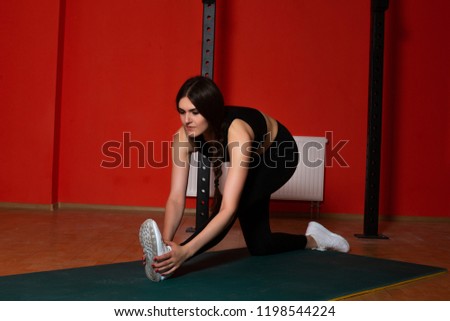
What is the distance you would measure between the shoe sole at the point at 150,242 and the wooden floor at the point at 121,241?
60 centimetres

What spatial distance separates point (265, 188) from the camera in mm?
2535

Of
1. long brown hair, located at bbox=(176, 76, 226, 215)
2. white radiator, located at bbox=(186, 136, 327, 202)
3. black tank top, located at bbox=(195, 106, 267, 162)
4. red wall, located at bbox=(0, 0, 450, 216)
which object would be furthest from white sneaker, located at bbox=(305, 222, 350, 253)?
red wall, located at bbox=(0, 0, 450, 216)

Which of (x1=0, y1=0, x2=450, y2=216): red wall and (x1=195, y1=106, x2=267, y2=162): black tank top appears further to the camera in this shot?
(x1=0, y1=0, x2=450, y2=216): red wall

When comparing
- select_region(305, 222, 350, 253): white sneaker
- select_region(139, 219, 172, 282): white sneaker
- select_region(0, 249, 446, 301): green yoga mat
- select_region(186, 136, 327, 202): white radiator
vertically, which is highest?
select_region(186, 136, 327, 202): white radiator

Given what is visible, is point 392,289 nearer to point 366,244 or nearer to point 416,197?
point 366,244

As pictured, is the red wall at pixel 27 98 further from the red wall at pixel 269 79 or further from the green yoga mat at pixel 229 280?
the green yoga mat at pixel 229 280

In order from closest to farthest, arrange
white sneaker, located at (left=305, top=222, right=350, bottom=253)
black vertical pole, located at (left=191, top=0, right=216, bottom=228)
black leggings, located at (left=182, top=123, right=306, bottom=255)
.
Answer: black leggings, located at (left=182, top=123, right=306, bottom=255) < white sneaker, located at (left=305, top=222, right=350, bottom=253) < black vertical pole, located at (left=191, top=0, right=216, bottom=228)

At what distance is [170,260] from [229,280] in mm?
280

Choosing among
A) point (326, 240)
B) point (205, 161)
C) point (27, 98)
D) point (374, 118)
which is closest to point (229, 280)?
point (326, 240)

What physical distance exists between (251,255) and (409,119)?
280cm

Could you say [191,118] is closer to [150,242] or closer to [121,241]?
[150,242]

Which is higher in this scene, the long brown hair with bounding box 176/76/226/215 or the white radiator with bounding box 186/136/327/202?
the long brown hair with bounding box 176/76/226/215

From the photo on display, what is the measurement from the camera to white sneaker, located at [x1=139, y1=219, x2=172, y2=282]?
6.57 feet

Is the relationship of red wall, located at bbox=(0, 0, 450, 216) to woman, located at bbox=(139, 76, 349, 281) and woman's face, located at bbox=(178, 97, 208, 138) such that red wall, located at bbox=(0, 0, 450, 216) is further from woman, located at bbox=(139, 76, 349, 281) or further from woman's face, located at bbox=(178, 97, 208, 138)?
woman's face, located at bbox=(178, 97, 208, 138)
